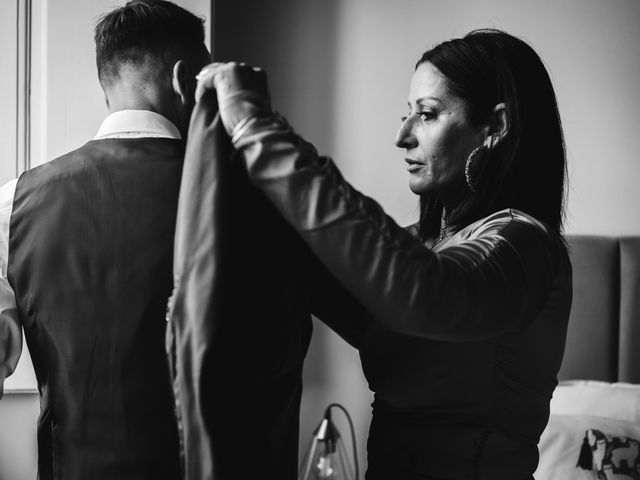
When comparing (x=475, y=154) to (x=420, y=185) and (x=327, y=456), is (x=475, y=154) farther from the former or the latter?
(x=327, y=456)

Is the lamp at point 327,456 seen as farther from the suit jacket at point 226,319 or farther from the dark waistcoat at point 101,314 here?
the suit jacket at point 226,319

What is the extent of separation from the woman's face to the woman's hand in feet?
1.45

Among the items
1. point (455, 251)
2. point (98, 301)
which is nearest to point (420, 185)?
point (455, 251)

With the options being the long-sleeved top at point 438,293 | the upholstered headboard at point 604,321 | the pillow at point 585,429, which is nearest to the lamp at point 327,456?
the pillow at point 585,429

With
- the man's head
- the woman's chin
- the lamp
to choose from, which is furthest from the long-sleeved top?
the lamp

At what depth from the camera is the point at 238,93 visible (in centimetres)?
91

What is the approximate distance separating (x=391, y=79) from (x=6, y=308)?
1.99 meters

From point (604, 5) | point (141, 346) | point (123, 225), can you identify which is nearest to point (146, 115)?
point (123, 225)

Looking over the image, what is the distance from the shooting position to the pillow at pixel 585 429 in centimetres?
214

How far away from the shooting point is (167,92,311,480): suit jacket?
0.93 meters

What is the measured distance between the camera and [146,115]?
125 centimetres

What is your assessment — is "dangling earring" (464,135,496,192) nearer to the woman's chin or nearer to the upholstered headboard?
the woman's chin

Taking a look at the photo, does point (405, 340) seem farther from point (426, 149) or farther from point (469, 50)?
point (469, 50)

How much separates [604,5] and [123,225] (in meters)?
2.32
